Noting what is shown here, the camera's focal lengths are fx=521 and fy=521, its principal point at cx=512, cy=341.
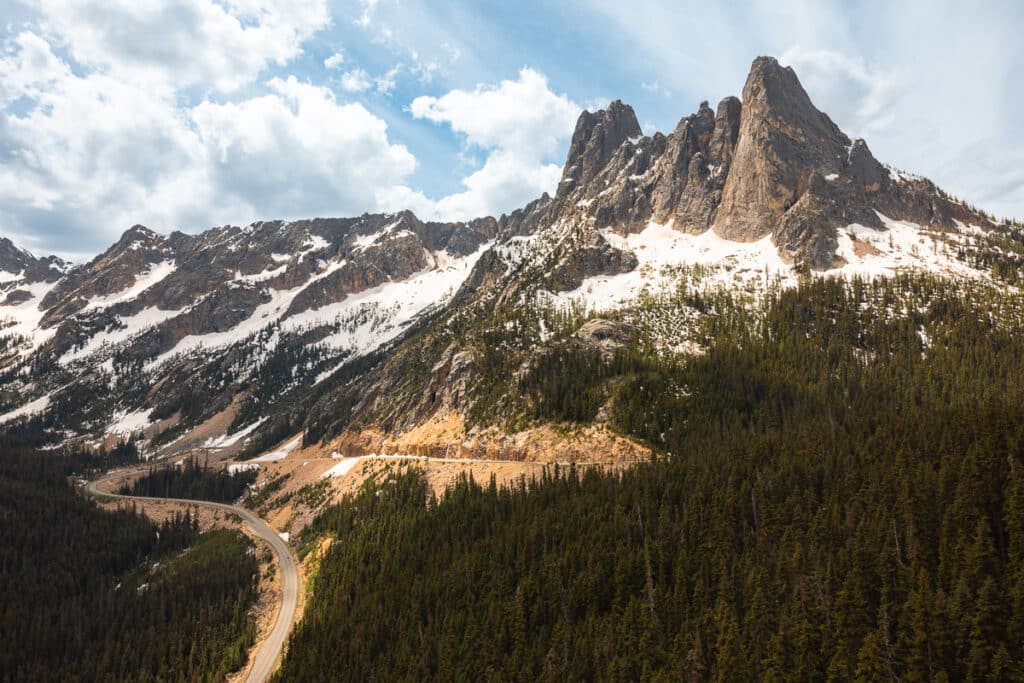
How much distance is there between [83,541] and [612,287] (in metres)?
148

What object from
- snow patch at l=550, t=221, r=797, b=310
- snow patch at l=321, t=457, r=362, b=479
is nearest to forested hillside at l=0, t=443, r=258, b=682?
snow patch at l=321, t=457, r=362, b=479

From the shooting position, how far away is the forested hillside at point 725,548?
153 feet

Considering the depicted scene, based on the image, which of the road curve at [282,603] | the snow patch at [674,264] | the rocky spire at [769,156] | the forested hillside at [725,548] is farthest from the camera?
the rocky spire at [769,156]

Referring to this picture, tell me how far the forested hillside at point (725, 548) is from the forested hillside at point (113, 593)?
16.3 metres

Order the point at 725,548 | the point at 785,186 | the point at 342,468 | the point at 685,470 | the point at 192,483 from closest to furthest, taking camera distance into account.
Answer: the point at 725,548 < the point at 685,470 < the point at 342,468 < the point at 192,483 < the point at 785,186

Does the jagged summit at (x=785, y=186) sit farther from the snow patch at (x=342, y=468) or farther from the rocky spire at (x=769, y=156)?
the snow patch at (x=342, y=468)

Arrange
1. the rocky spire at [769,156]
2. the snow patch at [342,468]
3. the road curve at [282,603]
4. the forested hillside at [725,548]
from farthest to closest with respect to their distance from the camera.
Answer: the rocky spire at [769,156]
the snow patch at [342,468]
the road curve at [282,603]
the forested hillside at [725,548]

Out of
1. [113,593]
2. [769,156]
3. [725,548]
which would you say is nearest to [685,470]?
[725,548]

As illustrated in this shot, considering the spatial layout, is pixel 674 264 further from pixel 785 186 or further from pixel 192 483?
pixel 192 483

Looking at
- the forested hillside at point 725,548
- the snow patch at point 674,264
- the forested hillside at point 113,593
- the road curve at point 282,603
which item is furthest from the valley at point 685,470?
the forested hillside at point 113,593

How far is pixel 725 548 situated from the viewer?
61.4m

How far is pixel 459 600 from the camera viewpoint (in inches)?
2662

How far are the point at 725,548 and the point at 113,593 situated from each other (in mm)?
110061

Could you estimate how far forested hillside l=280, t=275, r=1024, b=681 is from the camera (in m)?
46.5
